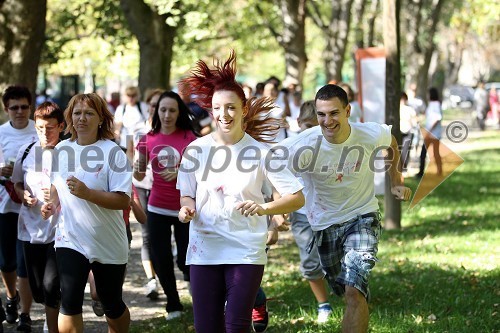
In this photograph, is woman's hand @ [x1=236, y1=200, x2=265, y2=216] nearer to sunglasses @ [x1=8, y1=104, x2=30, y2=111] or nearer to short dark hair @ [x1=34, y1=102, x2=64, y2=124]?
short dark hair @ [x1=34, y1=102, x2=64, y2=124]

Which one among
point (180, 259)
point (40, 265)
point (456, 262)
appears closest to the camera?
point (40, 265)

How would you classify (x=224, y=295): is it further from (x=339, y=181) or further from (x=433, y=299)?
(x=433, y=299)

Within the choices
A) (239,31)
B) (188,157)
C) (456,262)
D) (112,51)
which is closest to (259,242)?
(188,157)

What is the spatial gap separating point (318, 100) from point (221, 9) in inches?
1240

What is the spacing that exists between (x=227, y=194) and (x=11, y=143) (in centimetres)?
333

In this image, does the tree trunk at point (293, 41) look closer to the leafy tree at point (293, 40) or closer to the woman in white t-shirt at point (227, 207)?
the leafy tree at point (293, 40)

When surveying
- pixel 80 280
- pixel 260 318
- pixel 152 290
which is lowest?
pixel 152 290

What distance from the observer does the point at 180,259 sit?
9.13m

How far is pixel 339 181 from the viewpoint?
7012 mm

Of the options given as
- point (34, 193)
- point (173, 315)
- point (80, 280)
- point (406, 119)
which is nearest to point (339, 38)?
point (406, 119)

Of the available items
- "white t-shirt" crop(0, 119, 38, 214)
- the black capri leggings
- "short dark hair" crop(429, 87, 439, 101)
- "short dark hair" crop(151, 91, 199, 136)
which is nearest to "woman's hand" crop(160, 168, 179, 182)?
"short dark hair" crop(151, 91, 199, 136)

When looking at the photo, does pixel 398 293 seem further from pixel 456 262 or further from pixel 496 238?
pixel 496 238

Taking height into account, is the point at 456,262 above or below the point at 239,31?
below

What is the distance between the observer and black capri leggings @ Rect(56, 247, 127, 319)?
6363 millimetres
